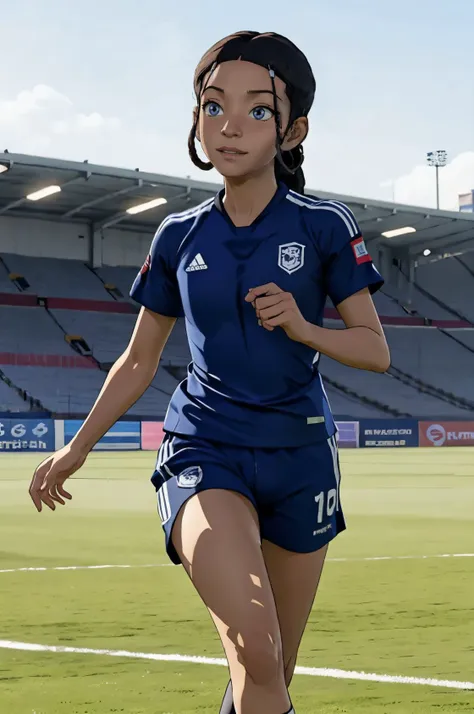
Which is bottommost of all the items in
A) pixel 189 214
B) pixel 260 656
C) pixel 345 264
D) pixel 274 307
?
pixel 260 656

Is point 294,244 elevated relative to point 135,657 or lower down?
elevated

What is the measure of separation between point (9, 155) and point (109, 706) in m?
39.3

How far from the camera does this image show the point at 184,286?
3703mm

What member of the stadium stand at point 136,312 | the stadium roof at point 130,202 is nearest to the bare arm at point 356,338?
the stadium stand at point 136,312

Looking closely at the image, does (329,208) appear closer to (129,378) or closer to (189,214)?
Answer: (189,214)

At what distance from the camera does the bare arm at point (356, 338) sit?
11.0 ft

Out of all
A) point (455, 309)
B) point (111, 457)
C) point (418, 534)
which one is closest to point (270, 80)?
point (418, 534)

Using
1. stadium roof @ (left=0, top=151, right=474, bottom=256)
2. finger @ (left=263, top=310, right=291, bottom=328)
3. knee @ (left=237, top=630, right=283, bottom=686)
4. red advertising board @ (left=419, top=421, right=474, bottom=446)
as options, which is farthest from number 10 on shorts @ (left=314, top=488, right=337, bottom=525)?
red advertising board @ (left=419, top=421, right=474, bottom=446)

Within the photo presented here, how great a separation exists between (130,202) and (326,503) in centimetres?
4782

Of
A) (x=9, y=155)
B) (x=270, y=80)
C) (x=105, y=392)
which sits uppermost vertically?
(x=9, y=155)

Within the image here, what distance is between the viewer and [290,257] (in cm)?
356

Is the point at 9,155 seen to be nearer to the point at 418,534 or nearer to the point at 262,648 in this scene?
the point at 418,534

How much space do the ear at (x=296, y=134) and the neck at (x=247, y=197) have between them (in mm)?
131

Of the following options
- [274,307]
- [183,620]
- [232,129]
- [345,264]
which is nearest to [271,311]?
[274,307]
